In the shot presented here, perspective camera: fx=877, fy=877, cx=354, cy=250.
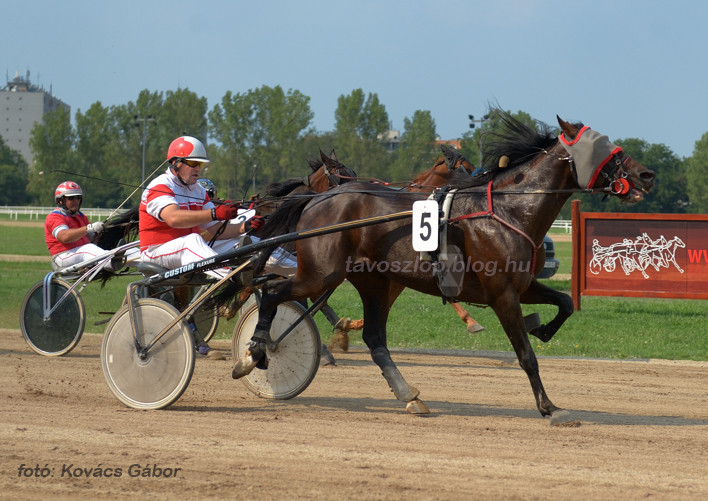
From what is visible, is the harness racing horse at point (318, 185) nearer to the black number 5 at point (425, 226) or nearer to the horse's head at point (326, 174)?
the horse's head at point (326, 174)

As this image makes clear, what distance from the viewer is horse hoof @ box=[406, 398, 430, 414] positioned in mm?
5871

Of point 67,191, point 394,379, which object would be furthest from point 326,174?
point 394,379

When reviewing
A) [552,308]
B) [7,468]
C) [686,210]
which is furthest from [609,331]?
[686,210]

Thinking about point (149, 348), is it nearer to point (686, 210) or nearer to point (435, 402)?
point (435, 402)

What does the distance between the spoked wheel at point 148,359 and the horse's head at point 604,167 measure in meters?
2.78

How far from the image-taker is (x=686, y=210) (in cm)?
6862

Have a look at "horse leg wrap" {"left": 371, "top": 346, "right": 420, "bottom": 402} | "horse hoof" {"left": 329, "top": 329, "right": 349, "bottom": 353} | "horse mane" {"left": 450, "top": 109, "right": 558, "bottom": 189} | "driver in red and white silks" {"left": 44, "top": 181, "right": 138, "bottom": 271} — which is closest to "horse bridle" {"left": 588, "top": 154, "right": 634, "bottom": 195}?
"horse mane" {"left": 450, "top": 109, "right": 558, "bottom": 189}

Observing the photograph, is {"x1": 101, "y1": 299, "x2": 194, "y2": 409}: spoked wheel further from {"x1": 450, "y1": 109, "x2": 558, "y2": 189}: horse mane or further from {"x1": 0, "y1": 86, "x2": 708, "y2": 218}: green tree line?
{"x1": 0, "y1": 86, "x2": 708, "y2": 218}: green tree line

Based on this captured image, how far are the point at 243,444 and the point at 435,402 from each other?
211cm

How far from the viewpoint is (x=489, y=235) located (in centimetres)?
560

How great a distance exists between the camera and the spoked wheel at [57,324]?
876cm

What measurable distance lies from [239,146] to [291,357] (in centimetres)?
4614

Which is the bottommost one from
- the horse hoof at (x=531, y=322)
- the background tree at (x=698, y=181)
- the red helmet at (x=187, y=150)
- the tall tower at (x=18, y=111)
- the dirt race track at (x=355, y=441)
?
the dirt race track at (x=355, y=441)

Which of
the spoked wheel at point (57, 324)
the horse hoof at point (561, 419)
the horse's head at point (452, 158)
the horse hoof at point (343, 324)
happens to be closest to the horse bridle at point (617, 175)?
the horse hoof at point (561, 419)
